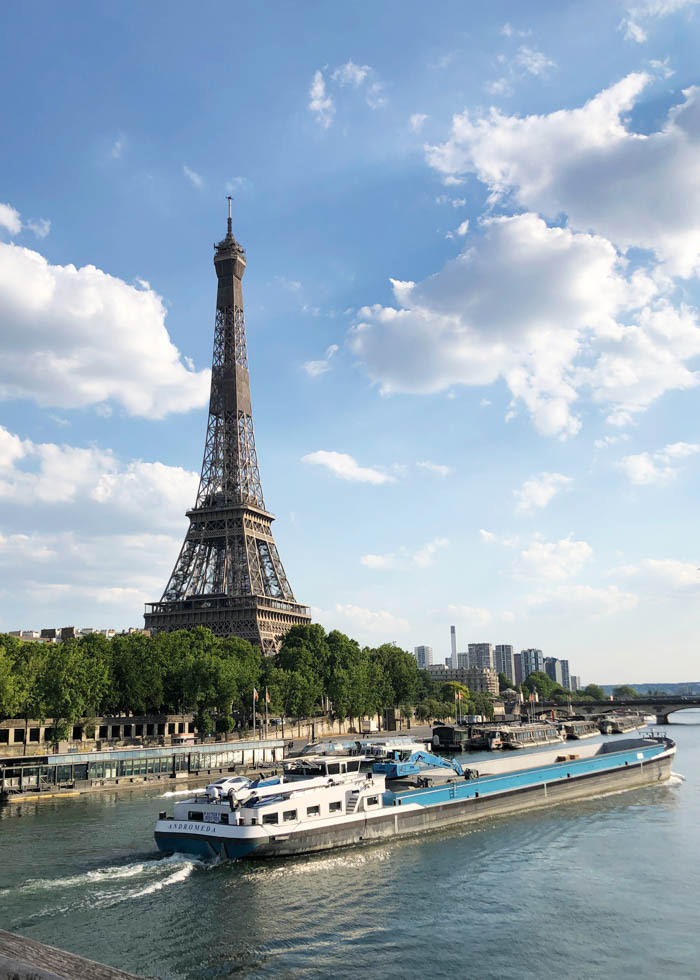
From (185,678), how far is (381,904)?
7479 centimetres

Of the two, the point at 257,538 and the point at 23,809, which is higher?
the point at 257,538

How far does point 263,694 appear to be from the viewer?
395 feet

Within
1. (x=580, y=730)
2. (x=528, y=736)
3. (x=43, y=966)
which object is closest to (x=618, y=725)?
(x=580, y=730)

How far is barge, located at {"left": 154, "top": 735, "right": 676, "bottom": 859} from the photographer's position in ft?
143

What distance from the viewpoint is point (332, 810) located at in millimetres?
48125

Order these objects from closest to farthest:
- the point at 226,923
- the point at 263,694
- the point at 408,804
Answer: the point at 226,923
the point at 408,804
the point at 263,694

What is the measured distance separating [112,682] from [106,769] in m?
25.8

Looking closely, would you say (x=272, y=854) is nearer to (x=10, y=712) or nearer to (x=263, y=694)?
(x=10, y=712)

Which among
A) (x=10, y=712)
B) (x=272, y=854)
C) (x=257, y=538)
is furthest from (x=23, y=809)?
(x=257, y=538)

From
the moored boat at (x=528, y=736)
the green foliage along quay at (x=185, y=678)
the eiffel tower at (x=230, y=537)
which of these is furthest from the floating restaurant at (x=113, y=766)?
the eiffel tower at (x=230, y=537)

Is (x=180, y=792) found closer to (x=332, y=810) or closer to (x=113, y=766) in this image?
(x=113, y=766)

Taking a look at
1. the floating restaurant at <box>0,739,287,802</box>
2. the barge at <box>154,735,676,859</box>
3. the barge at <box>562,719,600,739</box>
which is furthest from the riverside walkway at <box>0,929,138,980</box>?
the barge at <box>562,719,600,739</box>

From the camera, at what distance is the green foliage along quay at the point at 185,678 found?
288ft

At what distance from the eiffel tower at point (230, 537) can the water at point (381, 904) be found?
10498 cm
